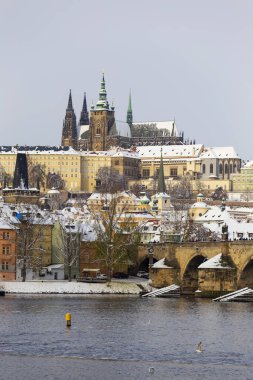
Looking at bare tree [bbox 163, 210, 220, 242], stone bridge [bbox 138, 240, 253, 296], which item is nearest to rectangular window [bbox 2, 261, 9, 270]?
stone bridge [bbox 138, 240, 253, 296]

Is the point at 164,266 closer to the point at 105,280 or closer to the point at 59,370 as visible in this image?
the point at 105,280

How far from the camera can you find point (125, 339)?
6938 centimetres

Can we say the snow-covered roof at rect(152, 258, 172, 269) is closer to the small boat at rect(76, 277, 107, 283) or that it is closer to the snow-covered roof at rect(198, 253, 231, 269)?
the small boat at rect(76, 277, 107, 283)

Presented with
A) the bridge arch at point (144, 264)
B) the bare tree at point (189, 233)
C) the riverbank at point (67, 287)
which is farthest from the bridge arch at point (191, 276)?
the bare tree at point (189, 233)

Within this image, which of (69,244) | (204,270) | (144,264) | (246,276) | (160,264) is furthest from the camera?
(144,264)

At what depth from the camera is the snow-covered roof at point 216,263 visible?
96.1 m

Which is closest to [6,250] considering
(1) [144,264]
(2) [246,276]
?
(1) [144,264]

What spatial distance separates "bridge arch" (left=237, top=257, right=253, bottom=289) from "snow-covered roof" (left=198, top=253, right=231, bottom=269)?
116 cm

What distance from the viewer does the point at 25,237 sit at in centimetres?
10656

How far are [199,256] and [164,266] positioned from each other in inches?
121

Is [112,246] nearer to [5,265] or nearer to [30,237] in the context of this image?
[30,237]

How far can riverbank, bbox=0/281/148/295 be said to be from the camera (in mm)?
101000

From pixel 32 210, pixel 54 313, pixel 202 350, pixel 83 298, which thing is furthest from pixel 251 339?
pixel 32 210

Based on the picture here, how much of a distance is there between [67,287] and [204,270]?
11.8 m
